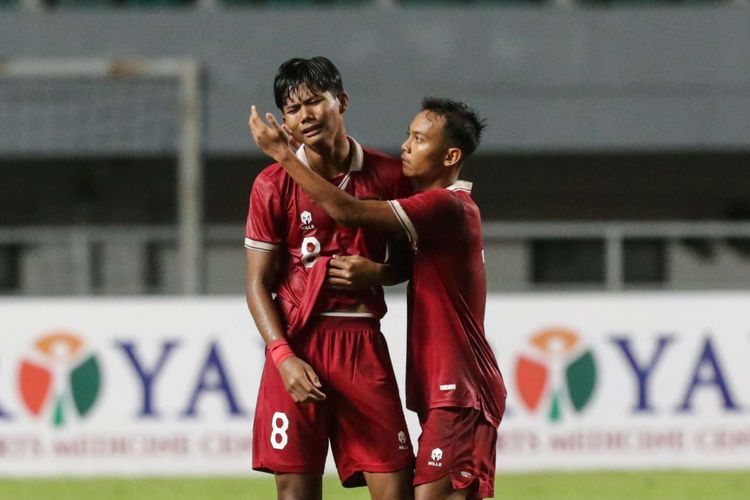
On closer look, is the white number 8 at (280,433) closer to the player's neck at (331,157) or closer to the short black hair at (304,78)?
the player's neck at (331,157)

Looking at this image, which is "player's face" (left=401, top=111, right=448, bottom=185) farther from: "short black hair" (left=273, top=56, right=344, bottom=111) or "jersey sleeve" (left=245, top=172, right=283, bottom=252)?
"jersey sleeve" (left=245, top=172, right=283, bottom=252)

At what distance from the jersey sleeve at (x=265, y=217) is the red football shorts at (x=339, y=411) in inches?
12.0

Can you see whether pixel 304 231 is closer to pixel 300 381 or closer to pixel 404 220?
pixel 404 220

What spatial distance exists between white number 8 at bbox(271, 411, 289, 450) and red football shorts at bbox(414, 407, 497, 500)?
0.45 metres

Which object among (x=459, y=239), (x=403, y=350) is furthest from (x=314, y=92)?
(x=403, y=350)

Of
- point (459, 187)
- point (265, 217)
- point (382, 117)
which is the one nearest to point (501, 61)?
point (382, 117)

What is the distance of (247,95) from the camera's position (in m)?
19.4

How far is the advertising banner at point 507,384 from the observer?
9953 mm

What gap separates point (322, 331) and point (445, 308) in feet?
1.36

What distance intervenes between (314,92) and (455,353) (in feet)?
3.20

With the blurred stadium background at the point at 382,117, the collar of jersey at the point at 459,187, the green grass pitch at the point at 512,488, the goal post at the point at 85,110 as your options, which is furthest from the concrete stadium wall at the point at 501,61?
the collar of jersey at the point at 459,187

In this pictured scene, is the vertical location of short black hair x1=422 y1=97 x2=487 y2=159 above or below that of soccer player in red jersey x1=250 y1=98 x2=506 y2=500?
above

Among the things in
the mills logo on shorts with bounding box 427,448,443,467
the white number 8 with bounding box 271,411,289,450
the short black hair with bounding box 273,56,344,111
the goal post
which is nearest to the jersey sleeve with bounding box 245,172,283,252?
the short black hair with bounding box 273,56,344,111

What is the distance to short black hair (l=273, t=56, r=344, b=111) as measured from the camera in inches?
185
